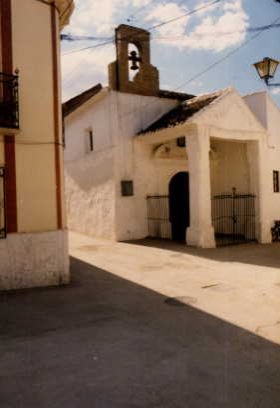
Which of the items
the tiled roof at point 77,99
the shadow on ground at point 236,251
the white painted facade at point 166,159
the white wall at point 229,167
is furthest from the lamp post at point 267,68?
the tiled roof at point 77,99

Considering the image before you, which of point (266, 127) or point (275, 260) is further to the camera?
point (266, 127)

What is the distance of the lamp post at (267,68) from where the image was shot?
30.4 ft

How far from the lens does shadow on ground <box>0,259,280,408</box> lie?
3.28 m

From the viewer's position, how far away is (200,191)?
1212 centimetres

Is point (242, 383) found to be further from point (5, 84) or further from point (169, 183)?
point (169, 183)

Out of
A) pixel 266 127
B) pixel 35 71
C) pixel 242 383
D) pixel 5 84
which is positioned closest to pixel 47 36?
pixel 35 71

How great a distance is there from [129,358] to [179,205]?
11.5 metres

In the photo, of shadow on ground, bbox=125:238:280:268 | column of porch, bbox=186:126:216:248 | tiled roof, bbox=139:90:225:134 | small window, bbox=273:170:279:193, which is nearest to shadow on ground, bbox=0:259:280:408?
shadow on ground, bbox=125:238:280:268

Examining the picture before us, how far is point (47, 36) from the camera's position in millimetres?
7699

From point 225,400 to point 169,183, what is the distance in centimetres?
1215

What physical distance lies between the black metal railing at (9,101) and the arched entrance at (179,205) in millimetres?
8745

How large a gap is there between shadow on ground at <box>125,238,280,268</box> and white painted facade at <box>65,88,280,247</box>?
0.56 metres

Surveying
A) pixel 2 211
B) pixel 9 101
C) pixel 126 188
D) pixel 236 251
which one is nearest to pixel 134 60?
pixel 126 188

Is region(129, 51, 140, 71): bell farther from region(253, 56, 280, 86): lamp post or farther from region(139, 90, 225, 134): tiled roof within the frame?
region(253, 56, 280, 86): lamp post
